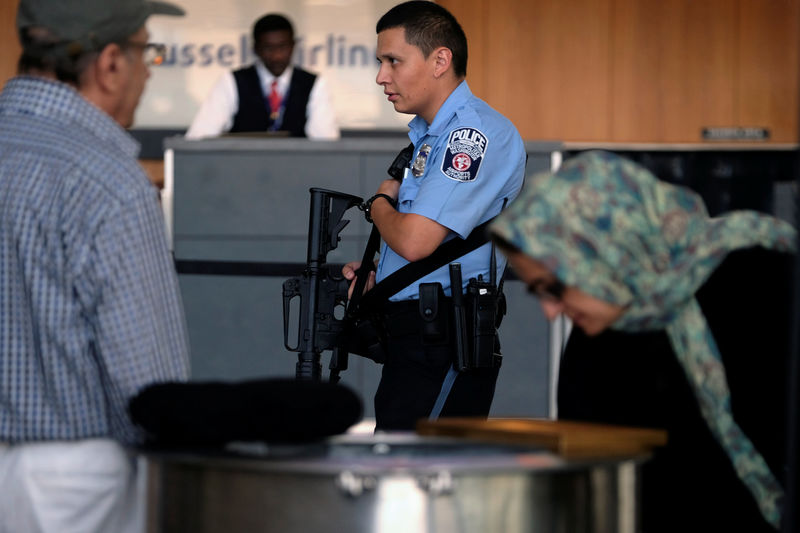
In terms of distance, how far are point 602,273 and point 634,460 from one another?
0.22m

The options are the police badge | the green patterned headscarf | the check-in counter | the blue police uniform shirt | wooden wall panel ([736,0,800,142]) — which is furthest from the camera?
wooden wall panel ([736,0,800,142])

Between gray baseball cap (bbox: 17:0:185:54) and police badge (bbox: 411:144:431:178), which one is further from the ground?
gray baseball cap (bbox: 17:0:185:54)

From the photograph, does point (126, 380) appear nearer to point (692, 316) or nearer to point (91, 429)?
point (91, 429)

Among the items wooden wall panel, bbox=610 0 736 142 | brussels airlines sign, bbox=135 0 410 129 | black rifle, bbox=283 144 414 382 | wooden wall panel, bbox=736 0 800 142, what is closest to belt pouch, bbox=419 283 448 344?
black rifle, bbox=283 144 414 382

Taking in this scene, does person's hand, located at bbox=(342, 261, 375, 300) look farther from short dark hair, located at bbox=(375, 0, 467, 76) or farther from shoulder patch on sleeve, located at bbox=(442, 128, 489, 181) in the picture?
short dark hair, located at bbox=(375, 0, 467, 76)

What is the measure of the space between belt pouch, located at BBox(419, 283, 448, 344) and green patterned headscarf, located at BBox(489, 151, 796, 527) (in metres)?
1.22

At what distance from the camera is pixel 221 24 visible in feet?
25.5

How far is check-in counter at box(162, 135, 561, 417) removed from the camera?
4809 millimetres

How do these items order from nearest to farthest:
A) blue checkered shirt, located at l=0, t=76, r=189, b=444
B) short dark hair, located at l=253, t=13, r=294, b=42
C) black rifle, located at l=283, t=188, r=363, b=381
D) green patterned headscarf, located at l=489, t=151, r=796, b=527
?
green patterned headscarf, located at l=489, t=151, r=796, b=527
blue checkered shirt, located at l=0, t=76, r=189, b=444
black rifle, located at l=283, t=188, r=363, b=381
short dark hair, located at l=253, t=13, r=294, b=42

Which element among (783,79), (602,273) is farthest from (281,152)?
(783,79)

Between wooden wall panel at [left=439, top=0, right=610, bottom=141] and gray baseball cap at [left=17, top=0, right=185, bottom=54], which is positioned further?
wooden wall panel at [left=439, top=0, right=610, bottom=141]

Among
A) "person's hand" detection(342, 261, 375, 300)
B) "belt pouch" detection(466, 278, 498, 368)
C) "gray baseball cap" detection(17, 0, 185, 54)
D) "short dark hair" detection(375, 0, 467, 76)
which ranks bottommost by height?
"belt pouch" detection(466, 278, 498, 368)

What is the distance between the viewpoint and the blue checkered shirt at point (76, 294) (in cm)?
135

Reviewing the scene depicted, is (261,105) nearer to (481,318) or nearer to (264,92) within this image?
(264,92)
